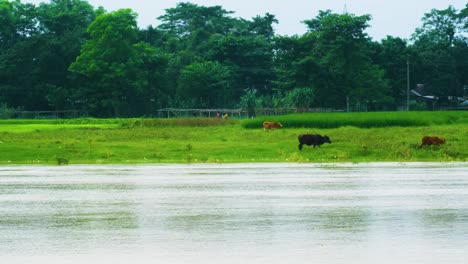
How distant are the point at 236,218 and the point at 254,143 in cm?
2619

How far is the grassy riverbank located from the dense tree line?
28.0 m

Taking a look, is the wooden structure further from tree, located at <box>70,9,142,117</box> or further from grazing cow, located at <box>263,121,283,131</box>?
grazing cow, located at <box>263,121,283,131</box>

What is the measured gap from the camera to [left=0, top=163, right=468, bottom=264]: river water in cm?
1241

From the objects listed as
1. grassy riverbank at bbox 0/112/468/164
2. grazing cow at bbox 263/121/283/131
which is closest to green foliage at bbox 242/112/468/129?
grassy riverbank at bbox 0/112/468/164

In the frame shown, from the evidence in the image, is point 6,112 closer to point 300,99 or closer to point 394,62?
point 300,99

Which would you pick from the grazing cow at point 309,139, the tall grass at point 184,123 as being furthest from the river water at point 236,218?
the tall grass at point 184,123

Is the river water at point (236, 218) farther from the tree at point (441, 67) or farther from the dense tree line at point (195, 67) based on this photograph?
the tree at point (441, 67)

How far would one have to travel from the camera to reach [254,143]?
139 ft

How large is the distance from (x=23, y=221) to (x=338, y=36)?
8181 cm

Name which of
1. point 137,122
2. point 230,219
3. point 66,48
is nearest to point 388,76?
point 66,48

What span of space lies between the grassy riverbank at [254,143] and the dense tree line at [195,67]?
27982 mm

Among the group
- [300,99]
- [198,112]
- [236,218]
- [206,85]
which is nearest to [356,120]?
[300,99]

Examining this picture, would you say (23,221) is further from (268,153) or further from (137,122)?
(137,122)

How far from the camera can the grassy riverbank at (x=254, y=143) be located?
3769 centimetres
